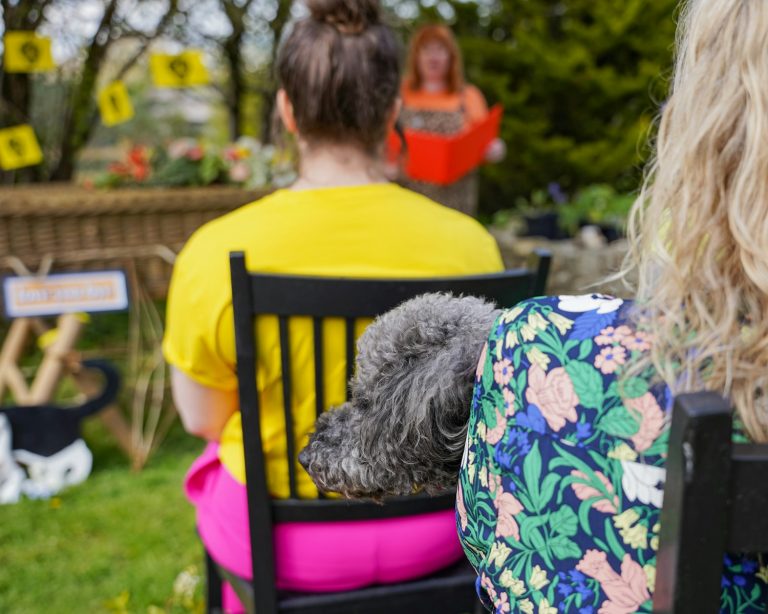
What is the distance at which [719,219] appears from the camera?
0.64 meters

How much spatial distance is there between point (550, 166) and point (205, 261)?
5.42 metres

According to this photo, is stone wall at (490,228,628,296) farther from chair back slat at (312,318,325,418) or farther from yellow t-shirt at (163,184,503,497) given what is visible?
chair back slat at (312,318,325,418)

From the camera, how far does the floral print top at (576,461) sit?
2.18 ft

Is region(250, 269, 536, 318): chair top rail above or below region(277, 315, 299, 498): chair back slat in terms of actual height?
above

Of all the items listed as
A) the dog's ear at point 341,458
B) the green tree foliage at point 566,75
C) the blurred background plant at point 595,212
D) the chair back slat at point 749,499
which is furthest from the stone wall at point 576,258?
the chair back slat at point 749,499

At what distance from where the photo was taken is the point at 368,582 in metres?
1.35

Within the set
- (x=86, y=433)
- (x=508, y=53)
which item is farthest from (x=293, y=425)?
(x=508, y=53)

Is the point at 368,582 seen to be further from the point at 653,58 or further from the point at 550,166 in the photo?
the point at 653,58

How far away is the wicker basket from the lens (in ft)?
9.53

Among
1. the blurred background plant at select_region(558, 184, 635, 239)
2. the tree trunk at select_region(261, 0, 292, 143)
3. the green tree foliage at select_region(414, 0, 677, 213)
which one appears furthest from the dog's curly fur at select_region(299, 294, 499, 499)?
the green tree foliage at select_region(414, 0, 677, 213)

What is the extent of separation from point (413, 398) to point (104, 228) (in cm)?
254

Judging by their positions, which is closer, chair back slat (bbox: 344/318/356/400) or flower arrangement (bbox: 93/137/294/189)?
chair back slat (bbox: 344/318/356/400)

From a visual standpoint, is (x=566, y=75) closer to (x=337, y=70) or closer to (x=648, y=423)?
(x=337, y=70)

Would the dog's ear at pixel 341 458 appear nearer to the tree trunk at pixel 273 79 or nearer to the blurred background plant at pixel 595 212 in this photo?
the blurred background plant at pixel 595 212
